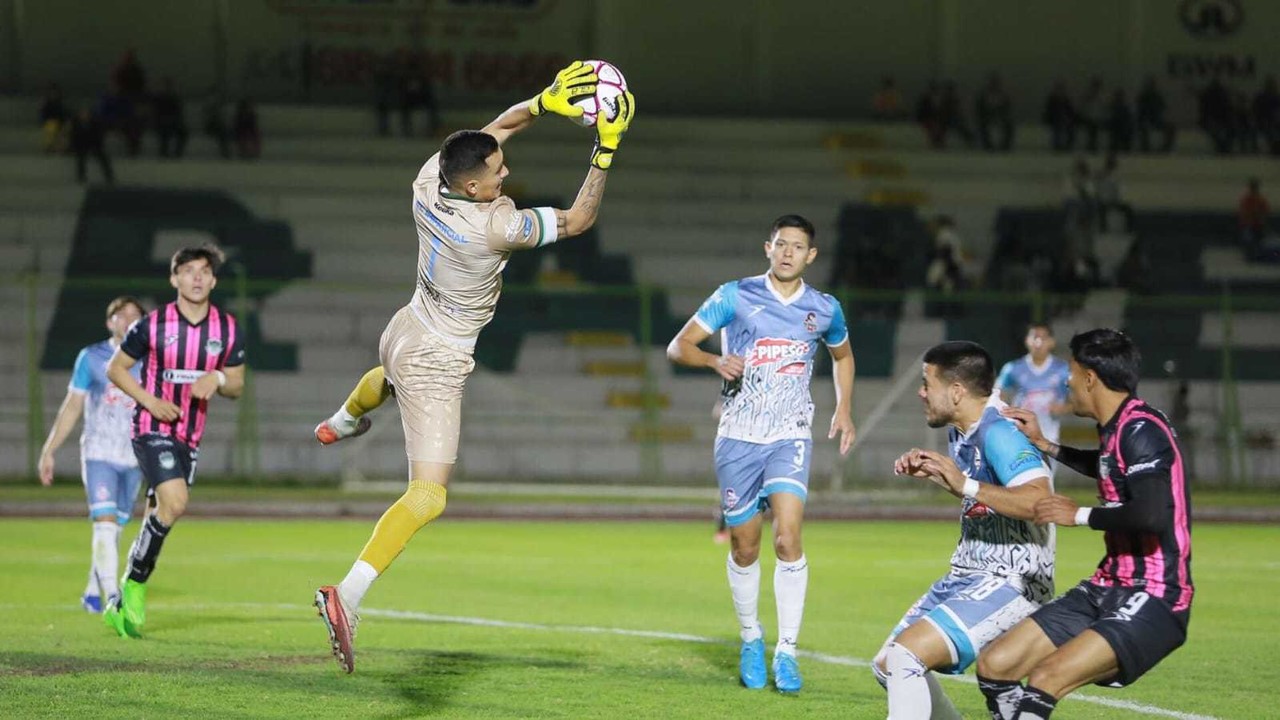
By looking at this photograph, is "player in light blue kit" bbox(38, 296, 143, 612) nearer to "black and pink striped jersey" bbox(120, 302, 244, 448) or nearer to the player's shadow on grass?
"black and pink striped jersey" bbox(120, 302, 244, 448)

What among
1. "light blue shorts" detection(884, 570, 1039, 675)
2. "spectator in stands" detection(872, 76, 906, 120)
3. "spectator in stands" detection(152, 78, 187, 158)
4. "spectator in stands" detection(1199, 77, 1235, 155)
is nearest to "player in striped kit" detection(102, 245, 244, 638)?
"light blue shorts" detection(884, 570, 1039, 675)

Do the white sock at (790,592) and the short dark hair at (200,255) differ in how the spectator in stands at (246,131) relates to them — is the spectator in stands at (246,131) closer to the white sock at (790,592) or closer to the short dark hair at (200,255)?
the short dark hair at (200,255)

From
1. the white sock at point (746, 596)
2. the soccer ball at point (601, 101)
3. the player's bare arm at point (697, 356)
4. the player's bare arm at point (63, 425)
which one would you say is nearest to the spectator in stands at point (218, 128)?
the player's bare arm at point (63, 425)

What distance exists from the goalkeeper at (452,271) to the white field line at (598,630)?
3.00 m

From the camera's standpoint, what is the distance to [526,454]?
1097 inches

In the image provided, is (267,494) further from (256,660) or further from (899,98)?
(899,98)

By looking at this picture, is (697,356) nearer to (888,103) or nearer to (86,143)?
(86,143)

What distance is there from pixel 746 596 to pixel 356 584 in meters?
2.50

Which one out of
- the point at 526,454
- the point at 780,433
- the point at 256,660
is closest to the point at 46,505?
the point at 526,454

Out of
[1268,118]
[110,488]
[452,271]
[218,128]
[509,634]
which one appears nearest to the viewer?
[452,271]

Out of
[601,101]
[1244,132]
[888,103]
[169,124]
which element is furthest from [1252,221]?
[601,101]

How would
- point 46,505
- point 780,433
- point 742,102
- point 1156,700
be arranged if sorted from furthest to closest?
point 742,102
point 46,505
point 780,433
point 1156,700

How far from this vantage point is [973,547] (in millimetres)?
7836

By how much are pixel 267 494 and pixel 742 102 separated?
1765cm
